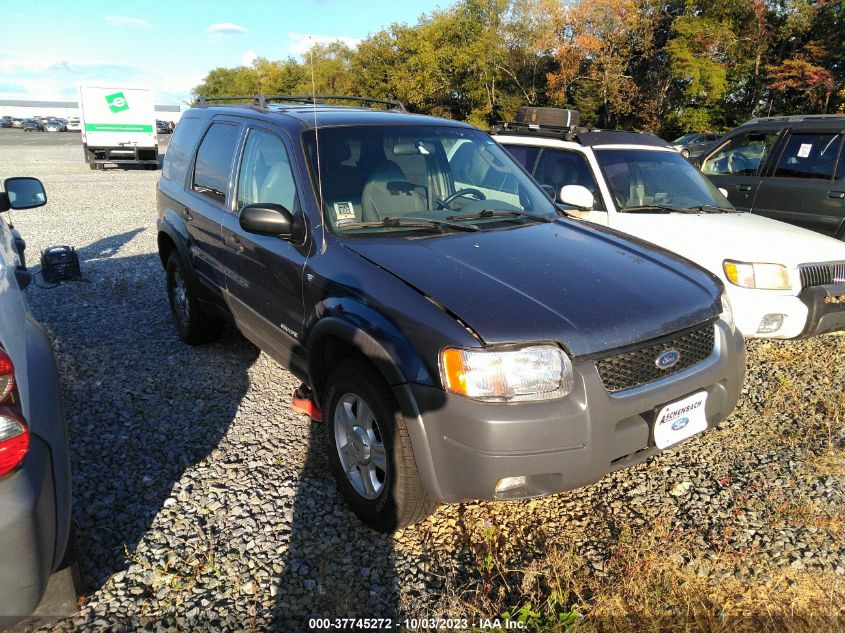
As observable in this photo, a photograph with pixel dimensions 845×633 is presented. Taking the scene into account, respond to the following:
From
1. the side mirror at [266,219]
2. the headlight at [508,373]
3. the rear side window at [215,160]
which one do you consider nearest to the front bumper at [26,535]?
the headlight at [508,373]

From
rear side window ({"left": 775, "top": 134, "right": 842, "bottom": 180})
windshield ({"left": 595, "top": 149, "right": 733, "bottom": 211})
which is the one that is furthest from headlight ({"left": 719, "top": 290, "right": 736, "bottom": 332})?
rear side window ({"left": 775, "top": 134, "right": 842, "bottom": 180})

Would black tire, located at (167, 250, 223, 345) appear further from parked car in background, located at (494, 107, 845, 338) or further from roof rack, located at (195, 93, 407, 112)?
parked car in background, located at (494, 107, 845, 338)

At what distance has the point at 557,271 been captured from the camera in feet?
9.18

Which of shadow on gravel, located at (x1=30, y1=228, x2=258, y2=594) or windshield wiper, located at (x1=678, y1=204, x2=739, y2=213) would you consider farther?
windshield wiper, located at (x1=678, y1=204, x2=739, y2=213)

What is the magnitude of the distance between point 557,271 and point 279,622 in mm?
1913

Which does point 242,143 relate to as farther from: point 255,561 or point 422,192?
point 255,561

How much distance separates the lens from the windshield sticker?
10.4 ft

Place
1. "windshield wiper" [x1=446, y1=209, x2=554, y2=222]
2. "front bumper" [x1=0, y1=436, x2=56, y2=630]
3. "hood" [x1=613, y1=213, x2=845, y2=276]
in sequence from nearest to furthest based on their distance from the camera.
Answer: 1. "front bumper" [x1=0, y1=436, x2=56, y2=630]
2. "windshield wiper" [x1=446, y1=209, x2=554, y2=222]
3. "hood" [x1=613, y1=213, x2=845, y2=276]

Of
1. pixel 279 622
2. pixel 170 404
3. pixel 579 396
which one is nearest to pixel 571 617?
pixel 579 396

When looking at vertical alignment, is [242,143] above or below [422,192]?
above

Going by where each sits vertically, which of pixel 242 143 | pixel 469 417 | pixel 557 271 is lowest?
pixel 469 417

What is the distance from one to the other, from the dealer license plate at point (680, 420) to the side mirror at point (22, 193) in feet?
12.0

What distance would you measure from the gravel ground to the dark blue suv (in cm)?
31

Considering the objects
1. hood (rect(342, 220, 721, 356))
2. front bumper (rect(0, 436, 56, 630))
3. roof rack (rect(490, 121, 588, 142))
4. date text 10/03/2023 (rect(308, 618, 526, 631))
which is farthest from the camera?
roof rack (rect(490, 121, 588, 142))
